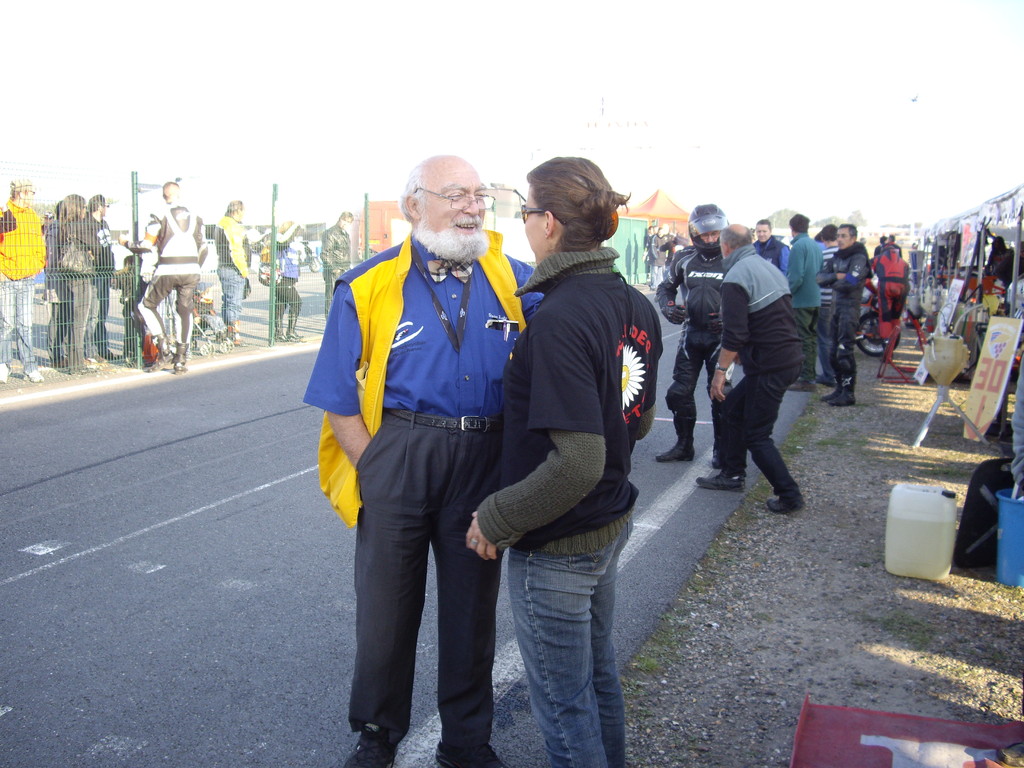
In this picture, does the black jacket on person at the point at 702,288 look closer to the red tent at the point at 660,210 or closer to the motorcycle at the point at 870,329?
the motorcycle at the point at 870,329

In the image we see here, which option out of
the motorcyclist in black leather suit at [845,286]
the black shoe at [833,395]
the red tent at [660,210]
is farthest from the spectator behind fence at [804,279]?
the red tent at [660,210]

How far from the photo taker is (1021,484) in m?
→ 4.41

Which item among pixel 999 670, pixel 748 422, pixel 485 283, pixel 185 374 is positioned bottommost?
pixel 185 374

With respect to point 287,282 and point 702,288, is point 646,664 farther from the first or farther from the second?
point 287,282

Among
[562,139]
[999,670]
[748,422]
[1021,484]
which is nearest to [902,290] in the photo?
[748,422]

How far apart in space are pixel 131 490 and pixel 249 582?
196cm

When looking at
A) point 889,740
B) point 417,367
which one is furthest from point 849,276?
point 417,367

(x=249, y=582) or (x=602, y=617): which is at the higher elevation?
(x=602, y=617)

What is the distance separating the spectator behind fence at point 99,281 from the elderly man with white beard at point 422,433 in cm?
892

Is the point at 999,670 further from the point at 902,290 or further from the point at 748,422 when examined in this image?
the point at 902,290

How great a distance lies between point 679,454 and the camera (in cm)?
722

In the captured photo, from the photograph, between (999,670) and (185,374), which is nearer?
(999,670)

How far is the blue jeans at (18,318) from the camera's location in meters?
9.55

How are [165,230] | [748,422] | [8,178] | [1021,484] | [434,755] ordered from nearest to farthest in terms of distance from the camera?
1. [434,755]
2. [1021,484]
3. [748,422]
4. [8,178]
5. [165,230]
